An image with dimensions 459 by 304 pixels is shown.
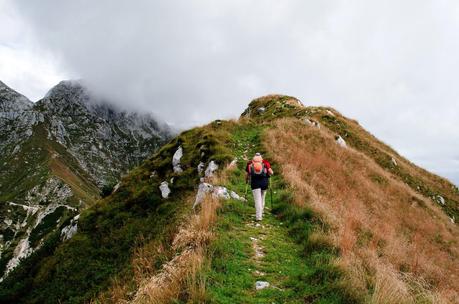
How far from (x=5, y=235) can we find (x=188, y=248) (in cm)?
21156

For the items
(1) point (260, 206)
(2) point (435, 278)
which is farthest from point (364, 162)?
(1) point (260, 206)

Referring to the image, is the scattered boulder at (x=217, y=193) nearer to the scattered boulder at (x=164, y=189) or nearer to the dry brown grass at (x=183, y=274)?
the dry brown grass at (x=183, y=274)

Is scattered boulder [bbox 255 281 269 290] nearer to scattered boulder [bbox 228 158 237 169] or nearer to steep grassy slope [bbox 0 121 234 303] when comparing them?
steep grassy slope [bbox 0 121 234 303]

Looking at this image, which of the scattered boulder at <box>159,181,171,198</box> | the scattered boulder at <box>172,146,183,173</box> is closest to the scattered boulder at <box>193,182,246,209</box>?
the scattered boulder at <box>159,181,171,198</box>

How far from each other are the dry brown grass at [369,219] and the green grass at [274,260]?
0.63 m

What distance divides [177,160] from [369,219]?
16013 mm

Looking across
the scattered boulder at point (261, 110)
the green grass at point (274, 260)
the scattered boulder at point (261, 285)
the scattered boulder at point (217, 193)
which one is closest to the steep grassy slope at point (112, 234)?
the scattered boulder at point (217, 193)

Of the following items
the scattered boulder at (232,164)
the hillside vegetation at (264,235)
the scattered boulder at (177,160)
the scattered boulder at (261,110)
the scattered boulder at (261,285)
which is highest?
the scattered boulder at (261,110)

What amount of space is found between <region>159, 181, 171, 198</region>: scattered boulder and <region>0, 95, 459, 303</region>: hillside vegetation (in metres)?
0.41

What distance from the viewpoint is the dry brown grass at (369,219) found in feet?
34.7

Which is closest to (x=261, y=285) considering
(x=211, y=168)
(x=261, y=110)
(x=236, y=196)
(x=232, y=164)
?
(x=236, y=196)

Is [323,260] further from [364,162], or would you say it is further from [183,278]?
[364,162]

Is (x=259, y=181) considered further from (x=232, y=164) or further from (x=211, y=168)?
(x=211, y=168)

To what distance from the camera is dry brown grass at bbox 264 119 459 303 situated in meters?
10.6
